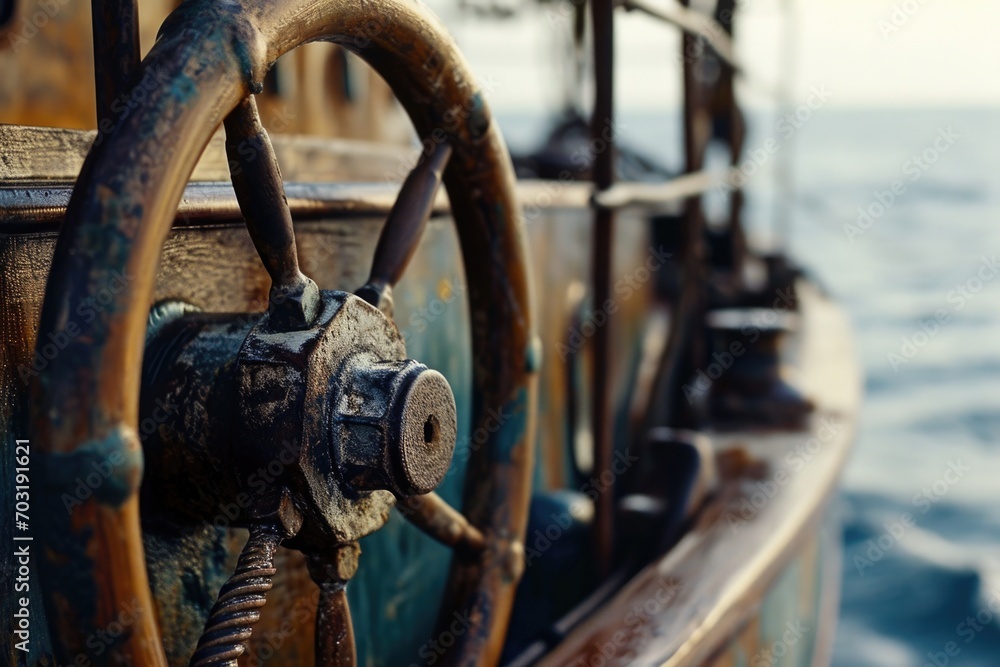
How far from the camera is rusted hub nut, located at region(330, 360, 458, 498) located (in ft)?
2.74

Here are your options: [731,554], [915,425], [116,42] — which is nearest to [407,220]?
[116,42]

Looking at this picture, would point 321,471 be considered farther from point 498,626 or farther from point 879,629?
point 879,629

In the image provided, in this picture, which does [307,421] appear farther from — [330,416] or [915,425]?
[915,425]

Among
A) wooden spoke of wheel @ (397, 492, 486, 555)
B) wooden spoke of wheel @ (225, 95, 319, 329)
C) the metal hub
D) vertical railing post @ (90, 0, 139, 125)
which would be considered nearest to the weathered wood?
wooden spoke of wheel @ (397, 492, 486, 555)

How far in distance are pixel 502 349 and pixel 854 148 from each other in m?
47.0

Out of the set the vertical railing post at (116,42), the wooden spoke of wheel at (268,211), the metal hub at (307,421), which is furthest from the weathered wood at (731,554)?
the vertical railing post at (116,42)

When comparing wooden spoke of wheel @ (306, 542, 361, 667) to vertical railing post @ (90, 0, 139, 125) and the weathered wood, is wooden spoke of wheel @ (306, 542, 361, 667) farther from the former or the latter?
the weathered wood

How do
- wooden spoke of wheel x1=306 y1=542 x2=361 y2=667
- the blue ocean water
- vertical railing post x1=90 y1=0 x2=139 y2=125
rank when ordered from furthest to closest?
the blue ocean water, wooden spoke of wheel x1=306 y1=542 x2=361 y2=667, vertical railing post x1=90 y1=0 x2=139 y2=125

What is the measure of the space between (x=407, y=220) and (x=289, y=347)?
0.93ft

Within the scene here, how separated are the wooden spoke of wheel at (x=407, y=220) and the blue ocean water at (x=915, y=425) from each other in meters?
1.61

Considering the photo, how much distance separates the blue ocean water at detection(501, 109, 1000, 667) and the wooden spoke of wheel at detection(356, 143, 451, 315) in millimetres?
1607

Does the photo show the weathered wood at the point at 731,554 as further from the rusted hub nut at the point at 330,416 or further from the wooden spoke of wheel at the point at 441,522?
the rusted hub nut at the point at 330,416

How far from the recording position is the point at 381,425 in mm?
832

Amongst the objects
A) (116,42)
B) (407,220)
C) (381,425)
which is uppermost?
(116,42)
